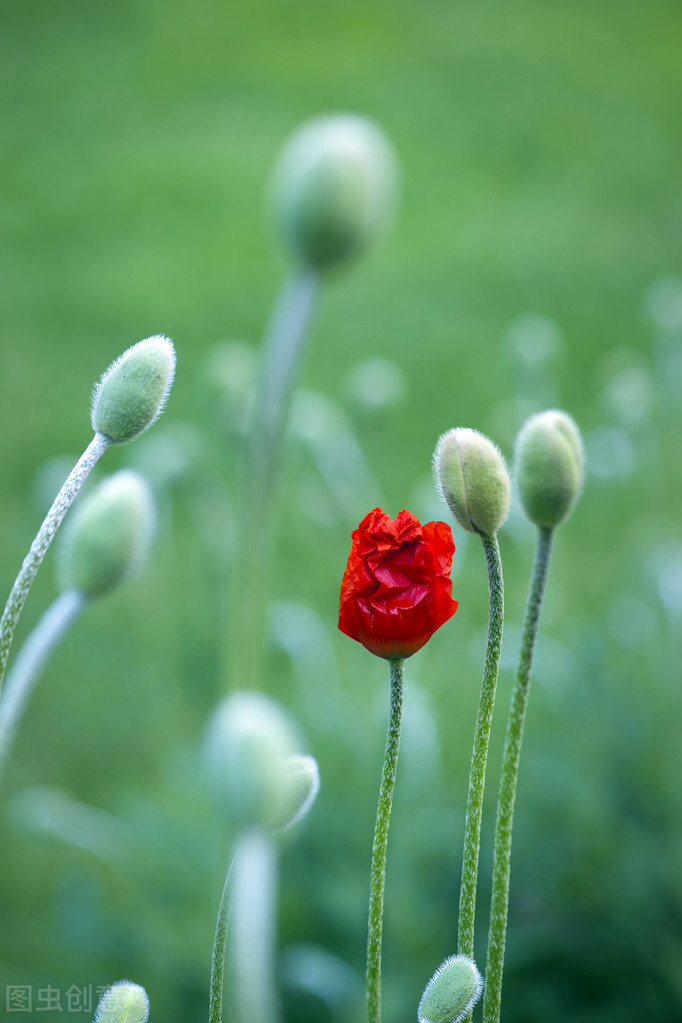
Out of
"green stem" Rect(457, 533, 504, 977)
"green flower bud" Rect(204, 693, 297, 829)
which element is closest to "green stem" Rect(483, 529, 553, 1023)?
"green stem" Rect(457, 533, 504, 977)

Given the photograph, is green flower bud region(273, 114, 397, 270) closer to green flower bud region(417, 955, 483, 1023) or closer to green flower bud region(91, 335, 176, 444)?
green flower bud region(91, 335, 176, 444)

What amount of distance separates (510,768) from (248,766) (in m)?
0.12

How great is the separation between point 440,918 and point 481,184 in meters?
2.11

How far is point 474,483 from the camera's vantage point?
11.0 inches

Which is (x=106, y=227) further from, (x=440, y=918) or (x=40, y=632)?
(x=40, y=632)

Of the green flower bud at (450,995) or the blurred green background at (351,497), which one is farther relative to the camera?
the blurred green background at (351,497)

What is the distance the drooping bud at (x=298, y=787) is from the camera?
0.79 ft

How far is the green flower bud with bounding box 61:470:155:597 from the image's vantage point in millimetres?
321

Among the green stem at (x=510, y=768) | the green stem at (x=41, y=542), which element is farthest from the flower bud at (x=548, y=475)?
the green stem at (x=41, y=542)

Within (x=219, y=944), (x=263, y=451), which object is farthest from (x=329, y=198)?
(x=219, y=944)

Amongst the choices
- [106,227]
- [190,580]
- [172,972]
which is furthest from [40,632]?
[106,227]

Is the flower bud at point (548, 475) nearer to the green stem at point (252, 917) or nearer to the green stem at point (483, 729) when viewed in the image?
the green stem at point (483, 729)

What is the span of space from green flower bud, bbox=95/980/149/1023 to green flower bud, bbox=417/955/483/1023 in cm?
7

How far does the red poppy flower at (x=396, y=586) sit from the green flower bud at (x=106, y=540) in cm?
7
